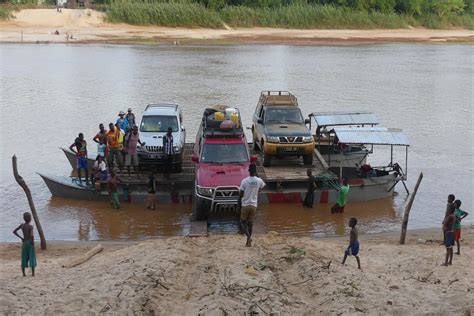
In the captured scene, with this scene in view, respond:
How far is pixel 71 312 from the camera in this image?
36.4 feet

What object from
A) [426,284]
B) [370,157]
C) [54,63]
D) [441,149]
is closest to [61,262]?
[426,284]

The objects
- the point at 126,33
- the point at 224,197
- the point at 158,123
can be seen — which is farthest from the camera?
the point at 126,33

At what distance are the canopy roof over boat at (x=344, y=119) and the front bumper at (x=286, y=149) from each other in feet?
7.14

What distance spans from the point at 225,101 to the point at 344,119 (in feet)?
55.9

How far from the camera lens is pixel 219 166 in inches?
726

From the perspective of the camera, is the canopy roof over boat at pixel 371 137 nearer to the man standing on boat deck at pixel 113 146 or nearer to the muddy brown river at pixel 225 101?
the muddy brown river at pixel 225 101

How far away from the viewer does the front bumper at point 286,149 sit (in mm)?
21594

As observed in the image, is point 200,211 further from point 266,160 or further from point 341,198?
point 266,160

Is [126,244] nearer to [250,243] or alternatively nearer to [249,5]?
[250,243]

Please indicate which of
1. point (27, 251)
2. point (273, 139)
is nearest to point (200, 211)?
point (273, 139)

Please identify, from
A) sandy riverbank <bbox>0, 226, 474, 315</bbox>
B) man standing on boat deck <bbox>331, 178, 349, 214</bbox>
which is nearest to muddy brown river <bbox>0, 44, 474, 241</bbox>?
man standing on boat deck <bbox>331, 178, 349, 214</bbox>

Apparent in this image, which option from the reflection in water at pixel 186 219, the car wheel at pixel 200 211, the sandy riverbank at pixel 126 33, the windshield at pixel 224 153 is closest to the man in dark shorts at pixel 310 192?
the reflection in water at pixel 186 219

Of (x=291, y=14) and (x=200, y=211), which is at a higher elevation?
(x=291, y=14)

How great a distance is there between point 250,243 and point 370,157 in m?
14.3
